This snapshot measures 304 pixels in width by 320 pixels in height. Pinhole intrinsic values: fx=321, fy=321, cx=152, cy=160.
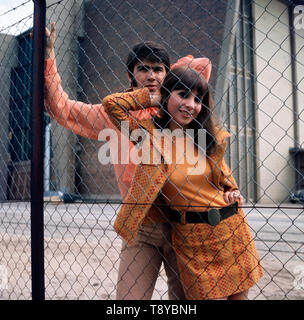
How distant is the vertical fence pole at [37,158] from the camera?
5.16ft

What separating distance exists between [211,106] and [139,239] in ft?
2.20

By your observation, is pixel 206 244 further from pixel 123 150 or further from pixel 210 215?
pixel 123 150

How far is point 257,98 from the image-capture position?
1190 cm

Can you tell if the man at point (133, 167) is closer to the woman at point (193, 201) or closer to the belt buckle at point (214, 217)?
the woman at point (193, 201)

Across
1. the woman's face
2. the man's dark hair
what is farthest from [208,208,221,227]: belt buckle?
the man's dark hair

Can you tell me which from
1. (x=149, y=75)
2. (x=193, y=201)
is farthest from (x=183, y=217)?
(x=149, y=75)

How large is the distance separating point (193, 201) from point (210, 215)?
0.09 metres

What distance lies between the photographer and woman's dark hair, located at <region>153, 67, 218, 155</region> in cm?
133

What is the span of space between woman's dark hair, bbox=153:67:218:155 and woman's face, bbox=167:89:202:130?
17mm

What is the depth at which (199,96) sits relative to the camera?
1.37 metres

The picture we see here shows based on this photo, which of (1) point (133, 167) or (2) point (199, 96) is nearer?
(2) point (199, 96)
